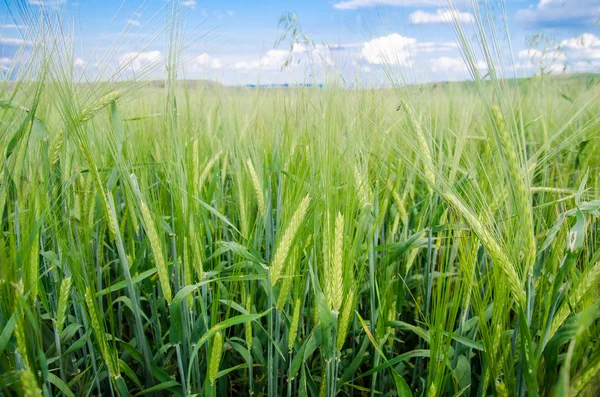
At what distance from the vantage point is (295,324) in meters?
1.00

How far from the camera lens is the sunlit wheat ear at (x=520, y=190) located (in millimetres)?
797

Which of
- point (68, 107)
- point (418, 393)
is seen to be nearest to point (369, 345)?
point (418, 393)

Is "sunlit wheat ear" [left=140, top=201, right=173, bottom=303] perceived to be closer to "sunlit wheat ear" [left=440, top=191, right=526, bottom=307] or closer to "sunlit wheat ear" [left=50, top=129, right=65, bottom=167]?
"sunlit wheat ear" [left=50, top=129, right=65, bottom=167]

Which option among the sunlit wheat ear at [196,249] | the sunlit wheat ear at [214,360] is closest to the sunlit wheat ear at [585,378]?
the sunlit wheat ear at [214,360]

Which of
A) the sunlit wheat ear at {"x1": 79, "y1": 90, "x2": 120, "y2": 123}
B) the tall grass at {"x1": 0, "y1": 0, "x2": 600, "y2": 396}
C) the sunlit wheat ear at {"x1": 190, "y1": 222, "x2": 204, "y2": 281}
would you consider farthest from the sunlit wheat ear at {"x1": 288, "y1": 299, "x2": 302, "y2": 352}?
the sunlit wheat ear at {"x1": 79, "y1": 90, "x2": 120, "y2": 123}

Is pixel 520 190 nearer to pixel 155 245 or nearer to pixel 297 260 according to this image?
pixel 297 260

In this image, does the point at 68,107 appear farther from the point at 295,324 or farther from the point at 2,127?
the point at 295,324

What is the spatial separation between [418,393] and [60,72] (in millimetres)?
1210

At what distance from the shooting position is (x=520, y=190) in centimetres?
83

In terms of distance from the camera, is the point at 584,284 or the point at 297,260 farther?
the point at 297,260

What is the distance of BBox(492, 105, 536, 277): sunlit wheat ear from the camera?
797 millimetres

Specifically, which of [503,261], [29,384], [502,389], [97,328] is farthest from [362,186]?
[29,384]

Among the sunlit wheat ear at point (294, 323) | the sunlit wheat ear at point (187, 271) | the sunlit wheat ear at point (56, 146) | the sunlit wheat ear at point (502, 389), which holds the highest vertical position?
the sunlit wheat ear at point (56, 146)

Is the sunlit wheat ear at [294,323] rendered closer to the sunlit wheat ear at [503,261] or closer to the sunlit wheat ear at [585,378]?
the sunlit wheat ear at [503,261]
